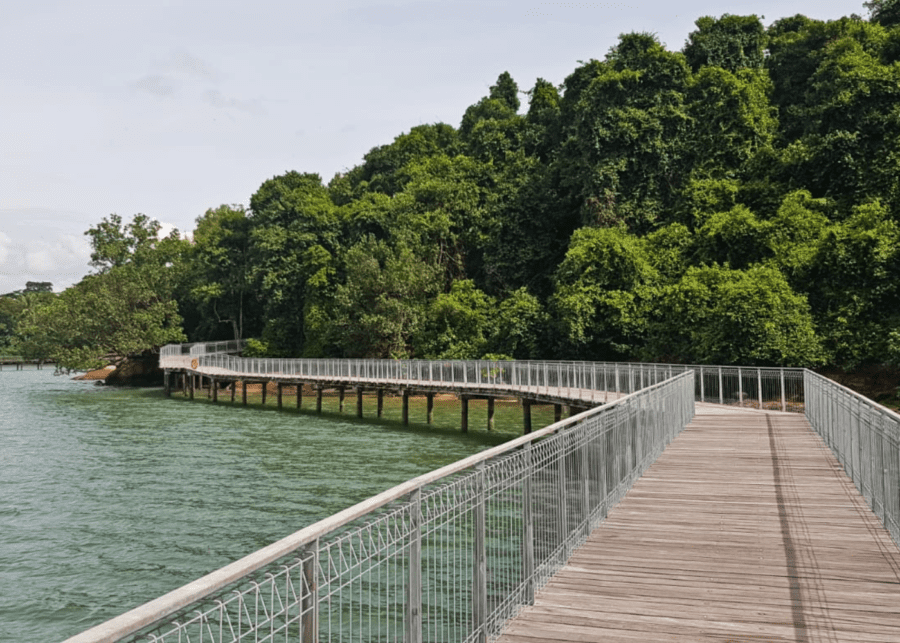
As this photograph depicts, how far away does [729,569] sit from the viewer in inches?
276

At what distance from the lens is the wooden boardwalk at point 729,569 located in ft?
18.1

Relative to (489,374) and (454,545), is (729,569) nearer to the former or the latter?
(454,545)

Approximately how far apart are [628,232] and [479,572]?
137ft

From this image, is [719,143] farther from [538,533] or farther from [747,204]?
[538,533]

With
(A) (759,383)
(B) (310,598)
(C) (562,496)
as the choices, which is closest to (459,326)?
(A) (759,383)

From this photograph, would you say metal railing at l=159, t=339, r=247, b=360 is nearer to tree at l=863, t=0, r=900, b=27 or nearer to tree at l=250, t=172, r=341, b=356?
tree at l=250, t=172, r=341, b=356

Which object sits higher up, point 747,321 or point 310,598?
point 747,321

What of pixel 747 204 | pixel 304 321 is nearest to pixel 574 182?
pixel 747 204

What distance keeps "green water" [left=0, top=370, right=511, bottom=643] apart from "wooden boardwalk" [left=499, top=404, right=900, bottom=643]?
7.30 meters

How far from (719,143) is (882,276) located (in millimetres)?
15268

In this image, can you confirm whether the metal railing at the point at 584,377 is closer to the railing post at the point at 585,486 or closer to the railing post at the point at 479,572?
the railing post at the point at 585,486

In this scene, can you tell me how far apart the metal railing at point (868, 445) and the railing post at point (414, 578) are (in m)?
5.59

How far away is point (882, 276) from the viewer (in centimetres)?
3088

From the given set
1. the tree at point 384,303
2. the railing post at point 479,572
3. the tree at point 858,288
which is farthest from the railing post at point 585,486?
the tree at point 384,303
